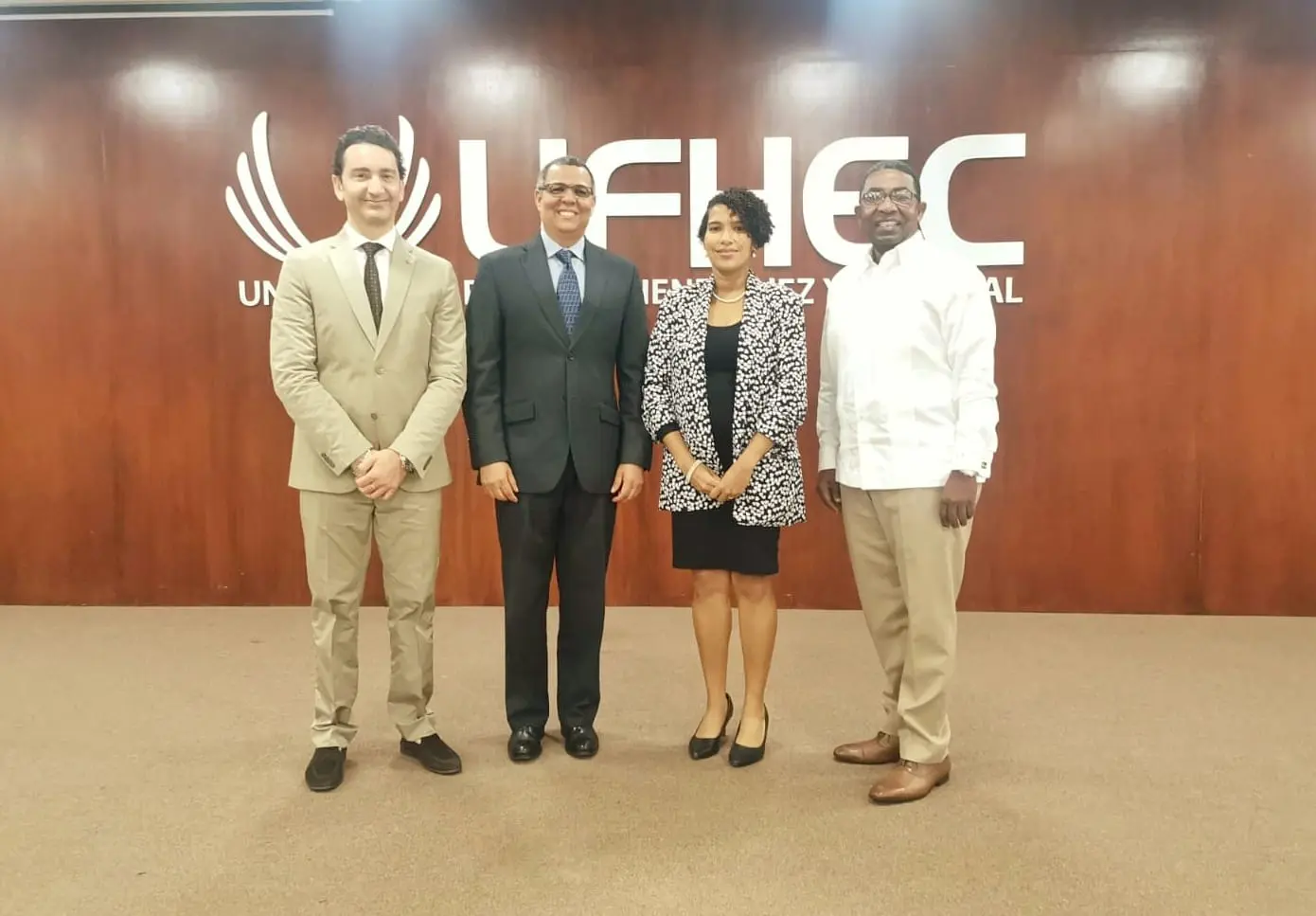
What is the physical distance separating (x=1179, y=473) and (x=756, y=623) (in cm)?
283

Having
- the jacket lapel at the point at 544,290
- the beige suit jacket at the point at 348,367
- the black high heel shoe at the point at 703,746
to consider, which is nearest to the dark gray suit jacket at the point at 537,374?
the jacket lapel at the point at 544,290

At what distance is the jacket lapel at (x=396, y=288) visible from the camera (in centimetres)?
260

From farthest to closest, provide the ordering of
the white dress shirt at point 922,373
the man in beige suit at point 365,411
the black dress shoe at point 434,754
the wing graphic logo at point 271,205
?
the wing graphic logo at point 271,205 → the black dress shoe at point 434,754 → the man in beige suit at point 365,411 → the white dress shirt at point 922,373

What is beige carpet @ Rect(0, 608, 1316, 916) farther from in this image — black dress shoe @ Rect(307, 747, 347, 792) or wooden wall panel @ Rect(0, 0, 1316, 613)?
wooden wall panel @ Rect(0, 0, 1316, 613)

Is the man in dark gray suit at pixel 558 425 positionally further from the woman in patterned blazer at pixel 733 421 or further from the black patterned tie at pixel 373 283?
the black patterned tie at pixel 373 283

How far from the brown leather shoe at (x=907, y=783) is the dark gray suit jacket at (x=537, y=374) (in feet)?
3.85


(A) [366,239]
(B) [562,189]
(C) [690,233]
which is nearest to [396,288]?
(A) [366,239]

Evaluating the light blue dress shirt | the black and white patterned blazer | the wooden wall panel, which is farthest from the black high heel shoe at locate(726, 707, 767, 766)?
the wooden wall panel

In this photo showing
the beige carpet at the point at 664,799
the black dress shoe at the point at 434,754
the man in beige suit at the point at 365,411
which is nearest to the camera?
the beige carpet at the point at 664,799

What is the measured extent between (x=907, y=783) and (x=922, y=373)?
115 cm

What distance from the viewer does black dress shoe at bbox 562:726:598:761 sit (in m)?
2.81

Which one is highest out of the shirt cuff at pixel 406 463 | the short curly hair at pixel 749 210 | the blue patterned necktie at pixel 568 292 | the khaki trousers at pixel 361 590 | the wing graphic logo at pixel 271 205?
the wing graphic logo at pixel 271 205

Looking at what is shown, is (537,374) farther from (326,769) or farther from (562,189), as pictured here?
Answer: (326,769)

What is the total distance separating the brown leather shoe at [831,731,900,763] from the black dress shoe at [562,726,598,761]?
2.49 ft
